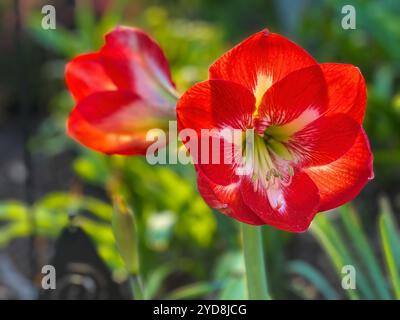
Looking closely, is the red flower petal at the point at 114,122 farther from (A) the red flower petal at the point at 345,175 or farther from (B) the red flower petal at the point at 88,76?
(A) the red flower petal at the point at 345,175

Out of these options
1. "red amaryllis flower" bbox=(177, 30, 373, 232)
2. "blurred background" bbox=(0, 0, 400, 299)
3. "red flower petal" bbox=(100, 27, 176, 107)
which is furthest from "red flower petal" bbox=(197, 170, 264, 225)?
"blurred background" bbox=(0, 0, 400, 299)

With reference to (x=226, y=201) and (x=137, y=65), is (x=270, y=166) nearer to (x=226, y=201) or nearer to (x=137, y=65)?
(x=226, y=201)

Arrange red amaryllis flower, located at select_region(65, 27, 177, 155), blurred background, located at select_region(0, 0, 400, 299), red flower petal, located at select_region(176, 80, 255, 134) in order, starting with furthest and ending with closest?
blurred background, located at select_region(0, 0, 400, 299) < red amaryllis flower, located at select_region(65, 27, 177, 155) < red flower petal, located at select_region(176, 80, 255, 134)

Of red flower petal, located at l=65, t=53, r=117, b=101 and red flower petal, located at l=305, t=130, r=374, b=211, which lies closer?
red flower petal, located at l=305, t=130, r=374, b=211

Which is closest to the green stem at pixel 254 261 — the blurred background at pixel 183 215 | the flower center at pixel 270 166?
the flower center at pixel 270 166

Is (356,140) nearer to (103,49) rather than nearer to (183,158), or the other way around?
(183,158)

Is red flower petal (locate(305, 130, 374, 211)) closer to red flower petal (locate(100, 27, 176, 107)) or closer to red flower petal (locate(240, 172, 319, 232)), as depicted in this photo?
red flower petal (locate(240, 172, 319, 232))

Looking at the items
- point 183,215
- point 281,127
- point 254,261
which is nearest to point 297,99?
point 281,127

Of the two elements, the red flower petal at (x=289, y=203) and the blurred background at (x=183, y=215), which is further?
the blurred background at (x=183, y=215)
